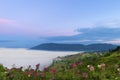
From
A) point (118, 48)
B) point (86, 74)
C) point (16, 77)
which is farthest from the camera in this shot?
Answer: point (118, 48)

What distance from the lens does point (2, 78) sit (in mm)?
20125

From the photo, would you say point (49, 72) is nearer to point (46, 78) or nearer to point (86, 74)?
point (46, 78)

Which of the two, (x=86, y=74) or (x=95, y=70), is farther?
(x=95, y=70)

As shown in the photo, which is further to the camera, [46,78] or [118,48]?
[118,48]

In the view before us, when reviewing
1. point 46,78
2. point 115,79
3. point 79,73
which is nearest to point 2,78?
point 46,78

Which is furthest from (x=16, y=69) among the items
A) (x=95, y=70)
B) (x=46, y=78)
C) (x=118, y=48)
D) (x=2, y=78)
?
(x=118, y=48)

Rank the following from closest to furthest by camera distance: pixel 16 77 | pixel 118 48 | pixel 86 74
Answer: pixel 86 74 → pixel 16 77 → pixel 118 48

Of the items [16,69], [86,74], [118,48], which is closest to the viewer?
[86,74]

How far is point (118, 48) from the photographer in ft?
132

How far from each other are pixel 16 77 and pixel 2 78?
87cm

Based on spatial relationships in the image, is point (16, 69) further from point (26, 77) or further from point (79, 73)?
point (79, 73)

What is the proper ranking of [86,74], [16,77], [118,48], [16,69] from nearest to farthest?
[86,74]
[16,77]
[16,69]
[118,48]

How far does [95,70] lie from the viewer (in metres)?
20.5

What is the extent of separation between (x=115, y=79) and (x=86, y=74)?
1.51 metres
